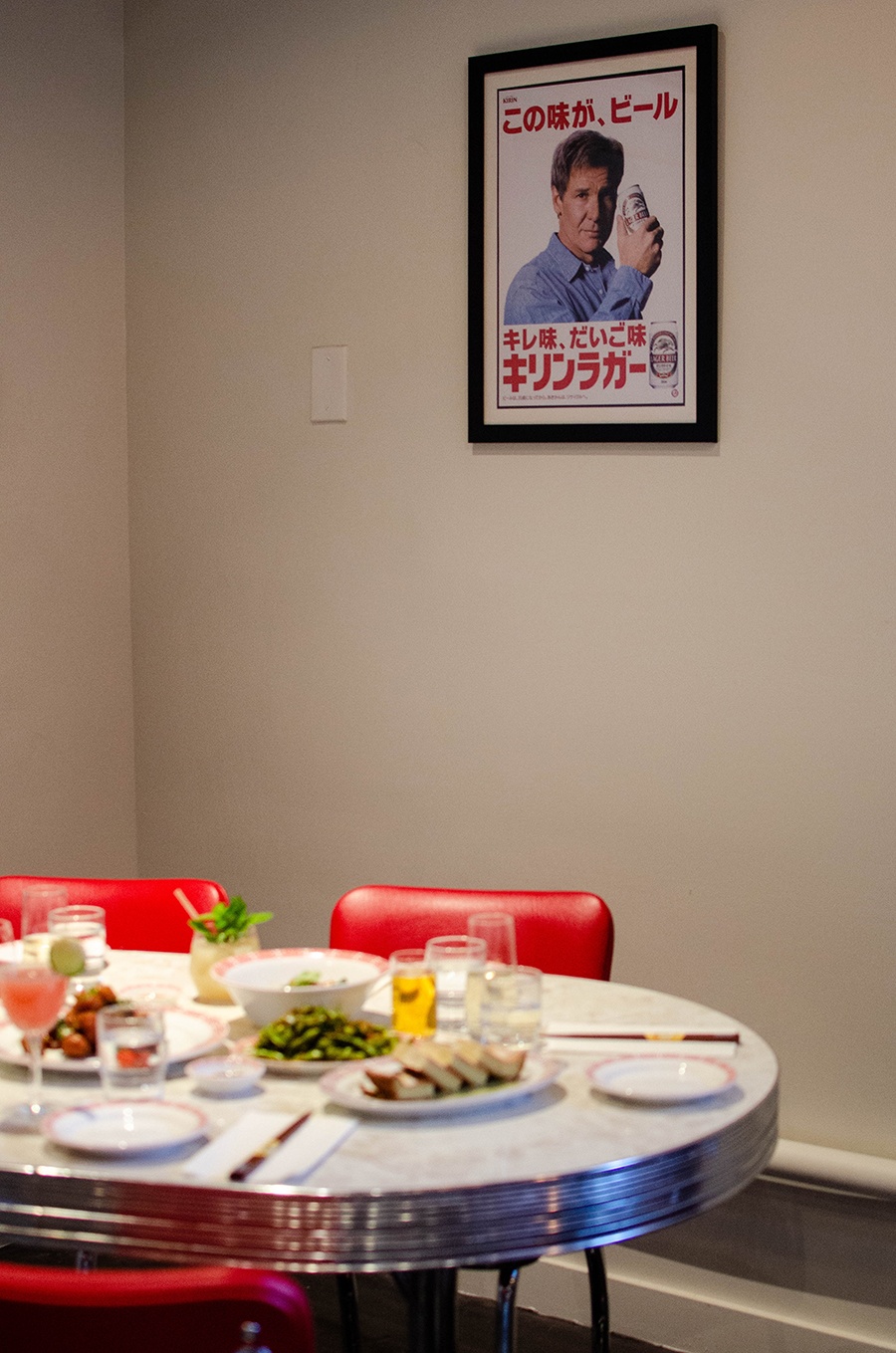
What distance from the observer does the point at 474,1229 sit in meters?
1.22

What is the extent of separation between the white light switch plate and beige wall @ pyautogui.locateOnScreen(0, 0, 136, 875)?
56 cm

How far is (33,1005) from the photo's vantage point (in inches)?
56.3

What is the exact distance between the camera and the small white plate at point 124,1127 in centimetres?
130

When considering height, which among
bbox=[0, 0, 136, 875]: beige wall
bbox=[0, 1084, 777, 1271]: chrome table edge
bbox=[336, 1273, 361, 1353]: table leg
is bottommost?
bbox=[336, 1273, 361, 1353]: table leg

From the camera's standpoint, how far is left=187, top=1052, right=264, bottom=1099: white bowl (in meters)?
1.45

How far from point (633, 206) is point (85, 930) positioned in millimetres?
1758

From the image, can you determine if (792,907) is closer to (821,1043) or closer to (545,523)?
(821,1043)

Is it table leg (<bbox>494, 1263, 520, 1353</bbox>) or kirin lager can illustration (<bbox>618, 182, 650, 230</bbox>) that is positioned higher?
kirin lager can illustration (<bbox>618, 182, 650, 230</bbox>)

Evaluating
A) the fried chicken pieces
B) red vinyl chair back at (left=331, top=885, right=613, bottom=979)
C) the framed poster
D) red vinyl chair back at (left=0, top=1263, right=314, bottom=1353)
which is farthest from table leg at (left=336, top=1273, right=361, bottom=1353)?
the framed poster

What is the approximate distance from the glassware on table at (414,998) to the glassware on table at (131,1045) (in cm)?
30

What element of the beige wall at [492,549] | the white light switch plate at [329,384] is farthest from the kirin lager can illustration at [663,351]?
the white light switch plate at [329,384]

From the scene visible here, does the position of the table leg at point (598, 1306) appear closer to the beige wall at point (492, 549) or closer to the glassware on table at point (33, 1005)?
→ the beige wall at point (492, 549)

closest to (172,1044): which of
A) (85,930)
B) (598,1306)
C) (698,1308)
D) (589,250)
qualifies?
(85,930)

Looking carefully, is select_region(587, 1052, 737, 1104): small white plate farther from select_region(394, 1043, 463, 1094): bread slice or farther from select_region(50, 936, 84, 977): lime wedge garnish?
select_region(50, 936, 84, 977): lime wedge garnish
